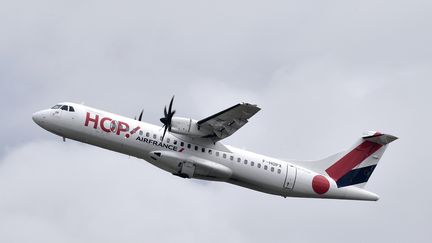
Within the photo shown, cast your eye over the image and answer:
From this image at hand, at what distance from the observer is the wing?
39.4 meters

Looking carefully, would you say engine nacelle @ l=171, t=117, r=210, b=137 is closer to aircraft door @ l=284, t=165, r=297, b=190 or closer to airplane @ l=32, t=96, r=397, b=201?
airplane @ l=32, t=96, r=397, b=201

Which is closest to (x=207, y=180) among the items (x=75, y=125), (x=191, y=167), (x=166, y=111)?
(x=191, y=167)

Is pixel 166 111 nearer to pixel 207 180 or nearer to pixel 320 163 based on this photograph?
pixel 207 180

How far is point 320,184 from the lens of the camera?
4425 centimetres

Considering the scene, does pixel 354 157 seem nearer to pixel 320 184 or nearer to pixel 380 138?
pixel 380 138

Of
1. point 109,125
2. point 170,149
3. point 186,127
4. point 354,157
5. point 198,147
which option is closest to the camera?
point 186,127

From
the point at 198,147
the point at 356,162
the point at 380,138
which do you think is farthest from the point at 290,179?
the point at 380,138

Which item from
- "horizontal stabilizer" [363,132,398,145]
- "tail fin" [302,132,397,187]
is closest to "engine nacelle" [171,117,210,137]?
"tail fin" [302,132,397,187]

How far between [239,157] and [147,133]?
513 cm

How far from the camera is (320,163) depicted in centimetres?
4528

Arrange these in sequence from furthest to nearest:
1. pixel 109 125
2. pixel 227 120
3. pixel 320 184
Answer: pixel 320 184
pixel 109 125
pixel 227 120

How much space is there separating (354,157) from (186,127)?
34.9 ft

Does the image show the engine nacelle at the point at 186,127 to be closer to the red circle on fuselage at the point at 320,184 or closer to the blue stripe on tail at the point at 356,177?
the red circle on fuselage at the point at 320,184

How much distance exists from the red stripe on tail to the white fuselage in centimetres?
278
